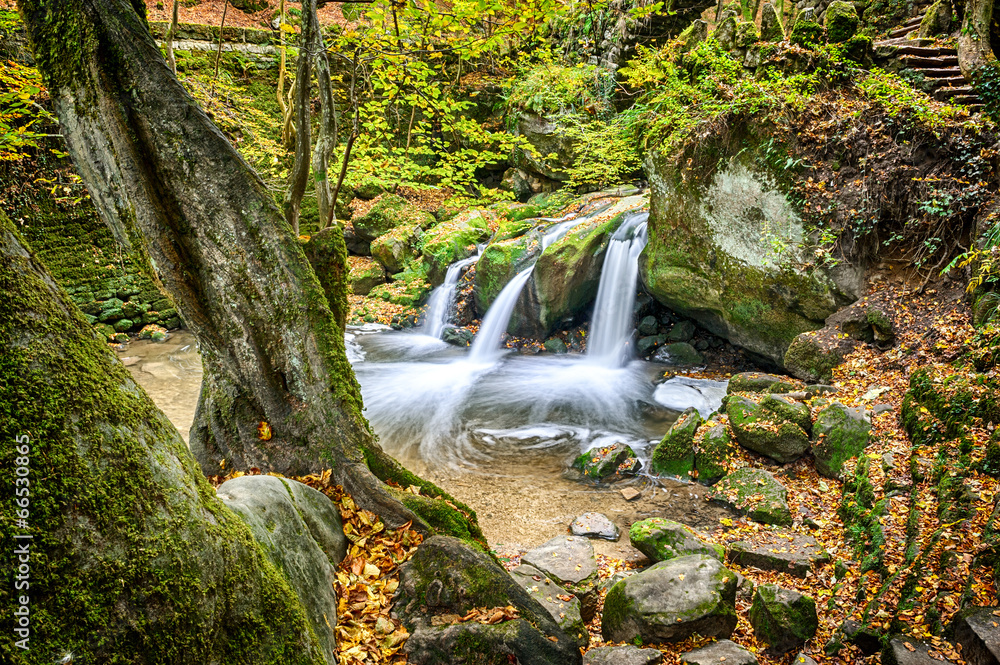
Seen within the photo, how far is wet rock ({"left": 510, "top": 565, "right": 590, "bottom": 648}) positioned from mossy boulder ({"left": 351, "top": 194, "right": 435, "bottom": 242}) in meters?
12.9

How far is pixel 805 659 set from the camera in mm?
3529

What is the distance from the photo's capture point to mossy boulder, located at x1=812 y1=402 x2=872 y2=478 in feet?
18.8

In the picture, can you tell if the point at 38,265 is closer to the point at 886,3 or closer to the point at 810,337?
the point at 810,337

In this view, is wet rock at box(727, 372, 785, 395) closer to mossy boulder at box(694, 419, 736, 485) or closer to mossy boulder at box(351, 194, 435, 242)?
mossy boulder at box(694, 419, 736, 485)

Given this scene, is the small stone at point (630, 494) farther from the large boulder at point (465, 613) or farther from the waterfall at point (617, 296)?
the waterfall at point (617, 296)

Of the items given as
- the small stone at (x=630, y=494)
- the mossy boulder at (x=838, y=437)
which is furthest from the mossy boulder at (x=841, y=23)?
the small stone at (x=630, y=494)

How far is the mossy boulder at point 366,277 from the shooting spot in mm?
14586

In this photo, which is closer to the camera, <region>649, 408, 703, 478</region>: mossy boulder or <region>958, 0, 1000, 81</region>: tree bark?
<region>649, 408, 703, 478</region>: mossy boulder

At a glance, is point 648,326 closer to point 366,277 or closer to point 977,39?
point 977,39

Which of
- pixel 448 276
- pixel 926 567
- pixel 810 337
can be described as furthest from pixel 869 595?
pixel 448 276

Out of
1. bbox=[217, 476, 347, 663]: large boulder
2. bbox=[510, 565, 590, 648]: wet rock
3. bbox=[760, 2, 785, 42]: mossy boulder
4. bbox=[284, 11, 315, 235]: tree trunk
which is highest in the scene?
bbox=[760, 2, 785, 42]: mossy boulder

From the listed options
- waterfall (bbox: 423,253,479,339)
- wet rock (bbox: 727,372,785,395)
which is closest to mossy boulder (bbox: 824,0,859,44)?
wet rock (bbox: 727,372,785,395)

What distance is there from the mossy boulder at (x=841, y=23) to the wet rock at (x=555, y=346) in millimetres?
7422

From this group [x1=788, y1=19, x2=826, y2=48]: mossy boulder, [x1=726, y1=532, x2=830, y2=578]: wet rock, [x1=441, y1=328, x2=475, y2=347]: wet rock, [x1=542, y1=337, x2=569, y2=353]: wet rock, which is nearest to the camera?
[x1=726, y1=532, x2=830, y2=578]: wet rock
